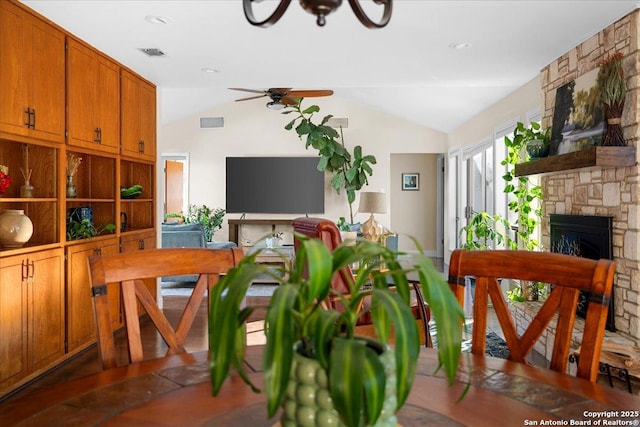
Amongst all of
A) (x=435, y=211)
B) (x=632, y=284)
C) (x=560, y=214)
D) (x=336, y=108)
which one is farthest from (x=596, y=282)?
(x=435, y=211)

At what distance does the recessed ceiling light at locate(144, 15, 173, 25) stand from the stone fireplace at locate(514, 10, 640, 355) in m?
2.90

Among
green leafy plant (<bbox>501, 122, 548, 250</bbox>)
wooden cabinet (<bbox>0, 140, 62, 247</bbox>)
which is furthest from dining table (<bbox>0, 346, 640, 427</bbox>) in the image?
green leafy plant (<bbox>501, 122, 548, 250</bbox>)

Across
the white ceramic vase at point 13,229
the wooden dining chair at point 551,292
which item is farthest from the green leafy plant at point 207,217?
the wooden dining chair at point 551,292

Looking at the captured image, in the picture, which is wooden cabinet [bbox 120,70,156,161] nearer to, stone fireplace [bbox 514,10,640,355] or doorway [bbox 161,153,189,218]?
stone fireplace [bbox 514,10,640,355]

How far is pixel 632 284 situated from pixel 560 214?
42.9 inches

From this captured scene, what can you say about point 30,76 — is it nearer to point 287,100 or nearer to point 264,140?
point 287,100

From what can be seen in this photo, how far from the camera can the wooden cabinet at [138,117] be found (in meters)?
4.75

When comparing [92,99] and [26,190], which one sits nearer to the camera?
[26,190]

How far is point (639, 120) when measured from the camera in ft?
10.7

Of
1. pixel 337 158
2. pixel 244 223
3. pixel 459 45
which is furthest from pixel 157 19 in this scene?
pixel 244 223

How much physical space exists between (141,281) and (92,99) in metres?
3.04

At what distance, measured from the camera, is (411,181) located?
35.5 feet

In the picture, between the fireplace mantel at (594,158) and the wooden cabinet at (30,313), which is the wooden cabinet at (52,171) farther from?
the fireplace mantel at (594,158)

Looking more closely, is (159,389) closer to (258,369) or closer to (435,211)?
(258,369)
